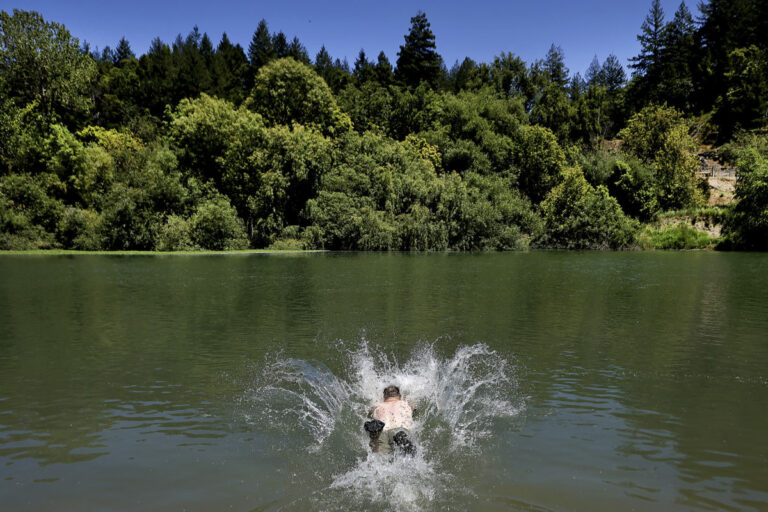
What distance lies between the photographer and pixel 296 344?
14.6 metres

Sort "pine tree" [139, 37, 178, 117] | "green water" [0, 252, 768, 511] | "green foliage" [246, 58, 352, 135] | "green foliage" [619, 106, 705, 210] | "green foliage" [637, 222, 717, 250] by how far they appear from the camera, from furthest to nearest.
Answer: "pine tree" [139, 37, 178, 117] → "green foliage" [246, 58, 352, 135] → "green foliage" [619, 106, 705, 210] → "green foliage" [637, 222, 717, 250] → "green water" [0, 252, 768, 511]

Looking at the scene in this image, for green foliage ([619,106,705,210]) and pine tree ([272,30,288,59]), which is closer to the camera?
green foliage ([619,106,705,210])

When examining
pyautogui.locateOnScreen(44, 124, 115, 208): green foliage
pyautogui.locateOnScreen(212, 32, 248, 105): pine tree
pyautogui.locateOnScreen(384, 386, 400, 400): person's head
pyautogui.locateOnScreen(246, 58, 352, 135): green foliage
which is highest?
pyautogui.locateOnScreen(212, 32, 248, 105): pine tree

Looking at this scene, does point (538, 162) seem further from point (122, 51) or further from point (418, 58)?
point (122, 51)

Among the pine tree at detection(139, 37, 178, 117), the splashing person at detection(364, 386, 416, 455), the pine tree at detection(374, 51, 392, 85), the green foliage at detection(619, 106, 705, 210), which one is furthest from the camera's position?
the pine tree at detection(374, 51, 392, 85)

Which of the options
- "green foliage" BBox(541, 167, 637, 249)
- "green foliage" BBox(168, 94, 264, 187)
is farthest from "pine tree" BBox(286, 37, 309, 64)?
"green foliage" BBox(541, 167, 637, 249)

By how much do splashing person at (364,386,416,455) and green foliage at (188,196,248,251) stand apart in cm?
5304

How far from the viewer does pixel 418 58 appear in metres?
102

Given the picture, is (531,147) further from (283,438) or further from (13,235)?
(283,438)

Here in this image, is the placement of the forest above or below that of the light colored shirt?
above

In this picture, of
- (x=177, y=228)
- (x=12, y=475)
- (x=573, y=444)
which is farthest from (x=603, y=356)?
(x=177, y=228)

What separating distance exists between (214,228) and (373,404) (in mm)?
51872

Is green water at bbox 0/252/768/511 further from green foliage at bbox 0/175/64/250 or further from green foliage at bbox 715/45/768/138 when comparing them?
green foliage at bbox 715/45/768/138

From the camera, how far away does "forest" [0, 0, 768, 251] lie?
2309 inches
